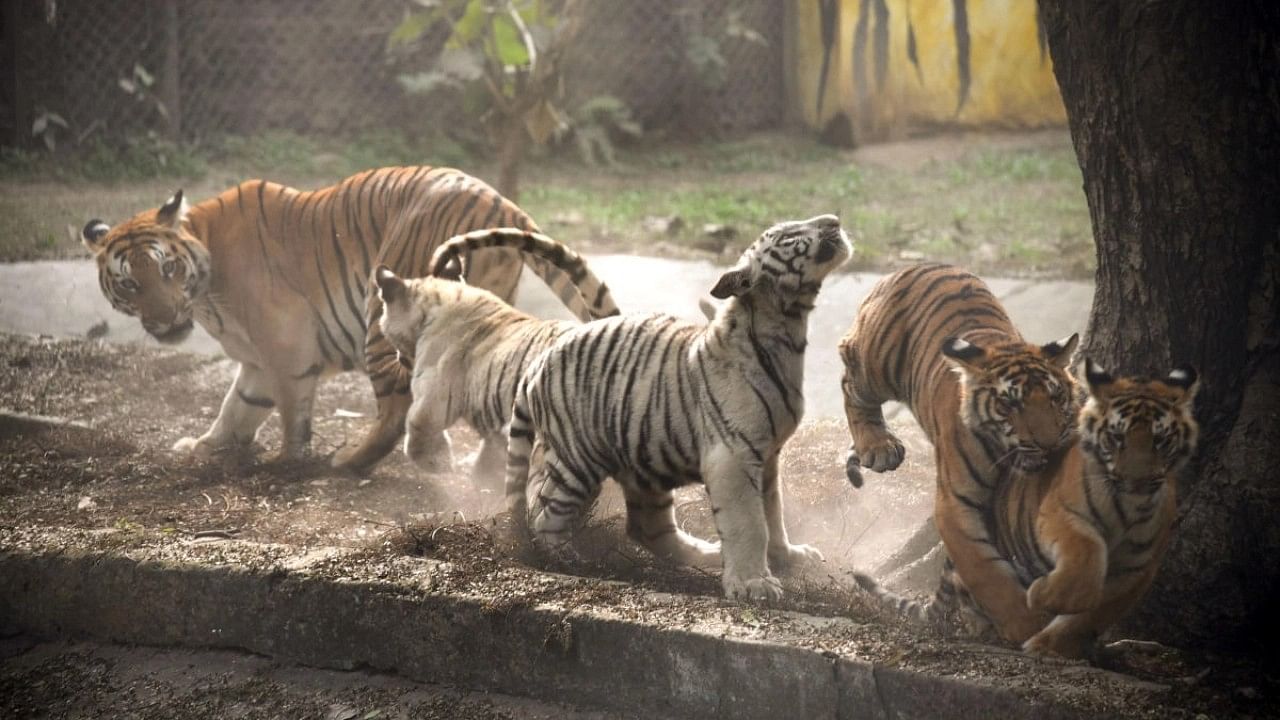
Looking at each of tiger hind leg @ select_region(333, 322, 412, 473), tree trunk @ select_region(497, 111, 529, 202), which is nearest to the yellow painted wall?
tree trunk @ select_region(497, 111, 529, 202)

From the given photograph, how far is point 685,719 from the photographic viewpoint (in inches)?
137

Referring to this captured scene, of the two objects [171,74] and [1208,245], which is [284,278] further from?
[171,74]

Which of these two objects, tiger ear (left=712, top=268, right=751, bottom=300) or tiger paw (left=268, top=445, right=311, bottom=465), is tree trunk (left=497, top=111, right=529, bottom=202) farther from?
tiger ear (left=712, top=268, right=751, bottom=300)

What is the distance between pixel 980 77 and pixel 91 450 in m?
7.44

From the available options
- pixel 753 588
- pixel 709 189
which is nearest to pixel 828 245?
pixel 753 588

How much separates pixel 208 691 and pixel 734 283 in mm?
1882

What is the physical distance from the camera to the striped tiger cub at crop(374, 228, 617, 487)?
4.64 meters

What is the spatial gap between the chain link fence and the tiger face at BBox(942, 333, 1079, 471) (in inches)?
253

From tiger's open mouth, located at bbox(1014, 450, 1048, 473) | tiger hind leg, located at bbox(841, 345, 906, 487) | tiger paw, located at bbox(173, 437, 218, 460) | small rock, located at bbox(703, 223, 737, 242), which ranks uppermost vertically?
tiger's open mouth, located at bbox(1014, 450, 1048, 473)

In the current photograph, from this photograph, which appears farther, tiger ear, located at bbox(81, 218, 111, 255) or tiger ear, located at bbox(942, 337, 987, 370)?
tiger ear, located at bbox(81, 218, 111, 255)

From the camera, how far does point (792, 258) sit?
364 centimetres

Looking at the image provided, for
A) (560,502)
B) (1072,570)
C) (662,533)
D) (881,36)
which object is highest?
(881,36)

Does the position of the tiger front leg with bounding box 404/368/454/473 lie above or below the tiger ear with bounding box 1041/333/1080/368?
below

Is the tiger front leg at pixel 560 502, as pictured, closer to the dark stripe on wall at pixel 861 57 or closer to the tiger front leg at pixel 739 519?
the tiger front leg at pixel 739 519
